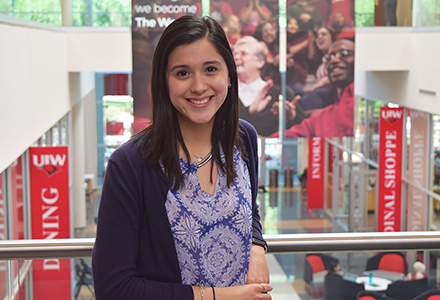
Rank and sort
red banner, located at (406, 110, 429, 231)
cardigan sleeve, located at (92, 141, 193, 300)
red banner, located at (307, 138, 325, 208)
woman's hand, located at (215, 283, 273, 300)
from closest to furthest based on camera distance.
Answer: cardigan sleeve, located at (92, 141, 193, 300) < woman's hand, located at (215, 283, 273, 300) < red banner, located at (406, 110, 429, 231) < red banner, located at (307, 138, 325, 208)

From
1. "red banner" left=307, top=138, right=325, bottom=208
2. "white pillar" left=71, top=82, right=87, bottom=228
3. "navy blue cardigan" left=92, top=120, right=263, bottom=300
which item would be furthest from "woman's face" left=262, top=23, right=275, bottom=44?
"navy blue cardigan" left=92, top=120, right=263, bottom=300

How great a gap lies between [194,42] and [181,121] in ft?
0.77

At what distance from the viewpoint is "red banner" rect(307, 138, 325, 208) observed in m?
19.0

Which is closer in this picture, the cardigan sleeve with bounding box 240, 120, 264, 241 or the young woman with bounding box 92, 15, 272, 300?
the young woman with bounding box 92, 15, 272, 300

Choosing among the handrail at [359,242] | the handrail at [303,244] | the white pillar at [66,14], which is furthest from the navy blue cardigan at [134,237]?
the white pillar at [66,14]

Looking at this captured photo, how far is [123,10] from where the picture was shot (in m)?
15.0

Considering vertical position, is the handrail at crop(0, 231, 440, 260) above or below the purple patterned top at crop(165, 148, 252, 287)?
below

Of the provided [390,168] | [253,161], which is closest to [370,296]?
[253,161]

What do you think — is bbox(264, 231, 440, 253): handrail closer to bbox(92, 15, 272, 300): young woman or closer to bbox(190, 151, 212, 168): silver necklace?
bbox(92, 15, 272, 300): young woman

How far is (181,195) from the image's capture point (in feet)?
5.95

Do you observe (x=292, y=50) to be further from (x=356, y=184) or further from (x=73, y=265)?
(x=73, y=265)

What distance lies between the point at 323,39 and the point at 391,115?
216 centimetres

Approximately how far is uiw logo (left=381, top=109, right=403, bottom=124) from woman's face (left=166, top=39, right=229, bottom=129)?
12762 millimetres

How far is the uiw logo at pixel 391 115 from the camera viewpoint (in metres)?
14.1
